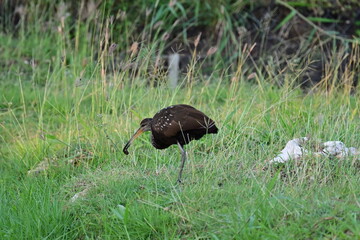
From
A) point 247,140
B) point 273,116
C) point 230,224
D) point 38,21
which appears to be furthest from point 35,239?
point 38,21

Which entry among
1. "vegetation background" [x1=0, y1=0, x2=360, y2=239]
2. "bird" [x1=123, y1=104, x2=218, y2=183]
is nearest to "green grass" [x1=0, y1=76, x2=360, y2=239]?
"vegetation background" [x1=0, y1=0, x2=360, y2=239]

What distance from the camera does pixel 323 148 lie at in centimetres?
516

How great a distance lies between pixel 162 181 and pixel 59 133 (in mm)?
2010

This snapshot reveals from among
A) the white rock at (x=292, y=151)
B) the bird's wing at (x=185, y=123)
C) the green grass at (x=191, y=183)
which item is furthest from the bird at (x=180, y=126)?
the white rock at (x=292, y=151)

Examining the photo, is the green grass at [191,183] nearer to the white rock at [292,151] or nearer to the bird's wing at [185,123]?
the white rock at [292,151]

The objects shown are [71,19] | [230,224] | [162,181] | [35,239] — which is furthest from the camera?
[71,19]

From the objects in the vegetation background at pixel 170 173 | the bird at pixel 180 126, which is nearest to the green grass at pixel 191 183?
the vegetation background at pixel 170 173

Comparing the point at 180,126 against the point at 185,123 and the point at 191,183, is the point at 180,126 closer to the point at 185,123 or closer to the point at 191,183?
the point at 185,123

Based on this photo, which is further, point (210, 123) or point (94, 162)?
point (94, 162)

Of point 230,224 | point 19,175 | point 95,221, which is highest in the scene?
point 230,224

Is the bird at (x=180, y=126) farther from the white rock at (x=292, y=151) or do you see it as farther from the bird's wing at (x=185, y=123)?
the white rock at (x=292, y=151)

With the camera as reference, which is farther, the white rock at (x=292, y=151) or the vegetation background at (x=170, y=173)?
the white rock at (x=292, y=151)

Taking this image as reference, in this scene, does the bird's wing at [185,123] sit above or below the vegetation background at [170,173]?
above

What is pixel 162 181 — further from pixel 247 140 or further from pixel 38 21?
pixel 38 21
